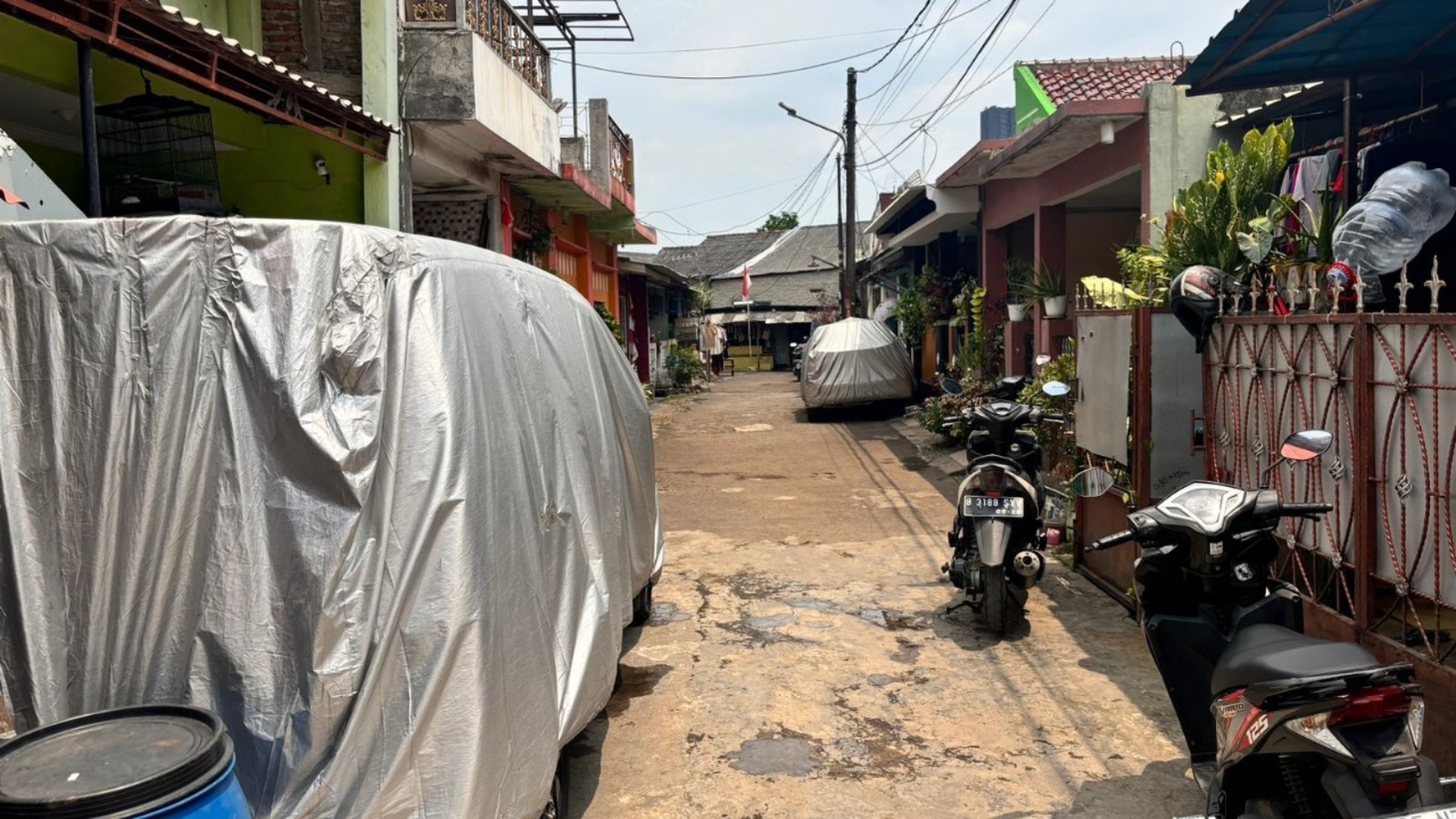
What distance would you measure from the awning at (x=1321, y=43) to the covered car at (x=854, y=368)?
34.8 feet

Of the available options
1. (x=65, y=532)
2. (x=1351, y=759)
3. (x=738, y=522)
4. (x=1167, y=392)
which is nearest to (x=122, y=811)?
(x=65, y=532)

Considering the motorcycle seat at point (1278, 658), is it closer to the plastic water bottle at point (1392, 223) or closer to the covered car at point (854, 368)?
the plastic water bottle at point (1392, 223)

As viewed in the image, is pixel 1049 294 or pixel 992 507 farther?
pixel 1049 294

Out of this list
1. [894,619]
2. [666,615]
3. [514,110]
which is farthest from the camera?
[514,110]

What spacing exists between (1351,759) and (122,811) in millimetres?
2460

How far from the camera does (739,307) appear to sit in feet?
128

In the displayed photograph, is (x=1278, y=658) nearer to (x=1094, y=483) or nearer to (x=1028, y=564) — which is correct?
(x=1094, y=483)

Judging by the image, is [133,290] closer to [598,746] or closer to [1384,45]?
[598,746]

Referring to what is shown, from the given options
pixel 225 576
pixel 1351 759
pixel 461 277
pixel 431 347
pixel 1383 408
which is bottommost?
pixel 1351 759

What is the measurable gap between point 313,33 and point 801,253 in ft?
115

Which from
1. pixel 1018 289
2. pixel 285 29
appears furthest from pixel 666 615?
pixel 1018 289

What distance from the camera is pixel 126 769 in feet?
6.36

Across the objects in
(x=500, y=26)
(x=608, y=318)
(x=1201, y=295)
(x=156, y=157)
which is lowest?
(x=1201, y=295)

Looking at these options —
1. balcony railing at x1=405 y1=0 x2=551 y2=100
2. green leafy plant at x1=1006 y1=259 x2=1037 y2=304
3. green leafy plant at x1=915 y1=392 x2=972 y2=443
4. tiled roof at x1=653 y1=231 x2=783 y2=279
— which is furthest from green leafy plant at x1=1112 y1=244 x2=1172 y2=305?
tiled roof at x1=653 y1=231 x2=783 y2=279
